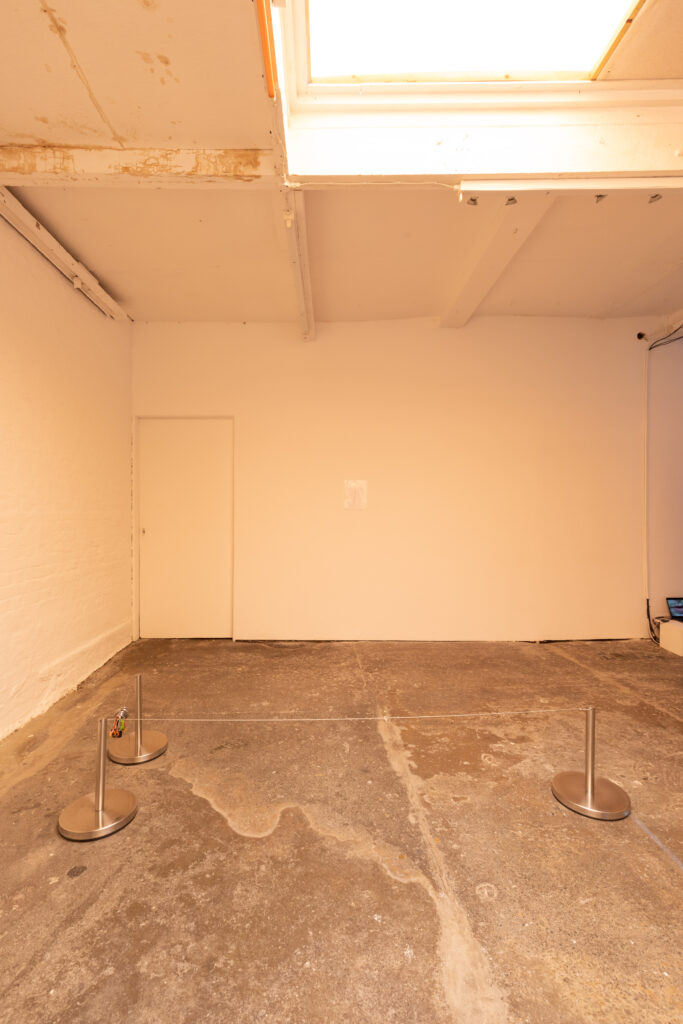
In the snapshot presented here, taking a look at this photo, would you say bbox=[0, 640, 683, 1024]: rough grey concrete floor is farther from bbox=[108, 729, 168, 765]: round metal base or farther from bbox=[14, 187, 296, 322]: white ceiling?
bbox=[14, 187, 296, 322]: white ceiling

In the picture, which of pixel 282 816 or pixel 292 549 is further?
pixel 292 549

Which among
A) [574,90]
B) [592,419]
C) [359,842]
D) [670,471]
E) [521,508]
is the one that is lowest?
[359,842]

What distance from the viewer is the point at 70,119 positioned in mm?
2156

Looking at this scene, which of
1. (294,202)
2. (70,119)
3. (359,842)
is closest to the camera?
(359,842)

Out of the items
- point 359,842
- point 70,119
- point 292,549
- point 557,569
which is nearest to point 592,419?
point 557,569

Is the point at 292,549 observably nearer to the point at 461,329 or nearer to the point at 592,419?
the point at 461,329

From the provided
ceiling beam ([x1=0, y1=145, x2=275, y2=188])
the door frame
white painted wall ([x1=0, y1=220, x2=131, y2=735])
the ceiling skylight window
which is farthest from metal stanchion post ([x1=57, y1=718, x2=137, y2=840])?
the ceiling skylight window

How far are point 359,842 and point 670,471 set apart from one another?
15.5 feet

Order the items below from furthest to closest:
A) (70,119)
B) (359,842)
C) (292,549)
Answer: (292,549), (70,119), (359,842)

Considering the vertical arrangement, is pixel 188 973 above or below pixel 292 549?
below

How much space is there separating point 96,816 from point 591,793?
2.20 meters

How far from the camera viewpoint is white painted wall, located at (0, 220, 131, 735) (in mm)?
2662

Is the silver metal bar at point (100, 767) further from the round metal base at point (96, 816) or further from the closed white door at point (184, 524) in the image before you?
the closed white door at point (184, 524)

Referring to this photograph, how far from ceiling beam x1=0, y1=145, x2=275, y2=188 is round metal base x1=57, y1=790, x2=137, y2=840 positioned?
10.2 ft
